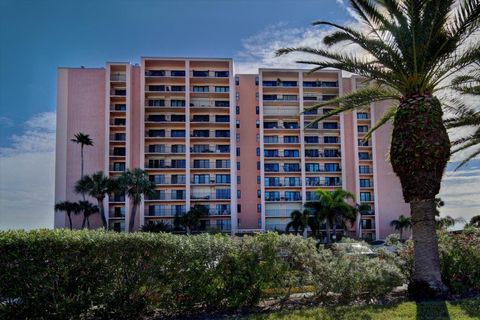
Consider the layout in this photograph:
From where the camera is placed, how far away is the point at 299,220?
5831 cm

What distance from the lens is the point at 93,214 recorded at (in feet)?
201

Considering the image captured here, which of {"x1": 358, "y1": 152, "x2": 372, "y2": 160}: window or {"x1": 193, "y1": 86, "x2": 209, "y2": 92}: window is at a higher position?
{"x1": 193, "y1": 86, "x2": 209, "y2": 92}: window

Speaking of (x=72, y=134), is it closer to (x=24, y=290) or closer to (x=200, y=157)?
(x=200, y=157)

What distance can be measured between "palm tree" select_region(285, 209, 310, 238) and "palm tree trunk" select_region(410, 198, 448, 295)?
4595cm

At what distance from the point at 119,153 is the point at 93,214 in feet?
32.2

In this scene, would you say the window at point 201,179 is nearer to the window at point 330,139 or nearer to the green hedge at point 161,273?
the window at point 330,139

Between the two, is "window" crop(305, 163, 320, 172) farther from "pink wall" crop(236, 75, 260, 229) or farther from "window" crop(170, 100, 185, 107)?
"window" crop(170, 100, 185, 107)

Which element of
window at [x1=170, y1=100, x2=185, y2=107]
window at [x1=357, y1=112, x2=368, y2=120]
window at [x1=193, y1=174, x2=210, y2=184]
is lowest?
window at [x1=193, y1=174, x2=210, y2=184]

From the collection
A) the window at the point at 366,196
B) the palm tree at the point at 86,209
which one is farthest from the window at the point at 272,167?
the palm tree at the point at 86,209

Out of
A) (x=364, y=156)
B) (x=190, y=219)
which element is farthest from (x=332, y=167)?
(x=190, y=219)

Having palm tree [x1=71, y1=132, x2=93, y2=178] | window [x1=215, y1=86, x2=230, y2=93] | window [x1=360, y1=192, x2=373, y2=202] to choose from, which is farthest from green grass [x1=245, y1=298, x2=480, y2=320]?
window [x1=215, y1=86, x2=230, y2=93]

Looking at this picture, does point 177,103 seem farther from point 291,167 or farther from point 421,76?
point 421,76

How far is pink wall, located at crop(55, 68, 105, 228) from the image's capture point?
6362 centimetres

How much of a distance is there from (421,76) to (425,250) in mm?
5199
